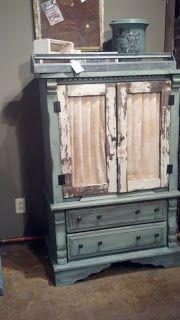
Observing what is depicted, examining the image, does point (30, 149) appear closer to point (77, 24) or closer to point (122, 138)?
point (122, 138)

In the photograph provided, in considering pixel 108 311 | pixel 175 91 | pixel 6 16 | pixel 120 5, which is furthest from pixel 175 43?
pixel 108 311

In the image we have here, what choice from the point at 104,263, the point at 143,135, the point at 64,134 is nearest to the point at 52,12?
the point at 64,134

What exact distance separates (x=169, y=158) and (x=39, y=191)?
100 cm

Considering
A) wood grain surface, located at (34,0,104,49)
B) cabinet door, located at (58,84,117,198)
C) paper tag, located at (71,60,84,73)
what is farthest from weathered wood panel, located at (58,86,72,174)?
wood grain surface, located at (34,0,104,49)

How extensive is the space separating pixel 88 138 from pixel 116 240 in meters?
0.67

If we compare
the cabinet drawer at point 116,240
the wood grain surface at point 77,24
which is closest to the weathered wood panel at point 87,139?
the cabinet drawer at point 116,240

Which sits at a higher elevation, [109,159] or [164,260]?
[109,159]

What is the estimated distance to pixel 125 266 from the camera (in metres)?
2.32

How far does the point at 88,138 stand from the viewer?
2.02 metres

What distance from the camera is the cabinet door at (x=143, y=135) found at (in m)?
2.01

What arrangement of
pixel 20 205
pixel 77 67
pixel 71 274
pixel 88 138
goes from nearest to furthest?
pixel 77 67 < pixel 88 138 < pixel 71 274 < pixel 20 205

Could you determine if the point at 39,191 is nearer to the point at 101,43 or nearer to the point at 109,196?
the point at 109,196

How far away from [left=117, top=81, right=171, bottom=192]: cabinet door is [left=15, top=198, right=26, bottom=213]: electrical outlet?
83 centimetres

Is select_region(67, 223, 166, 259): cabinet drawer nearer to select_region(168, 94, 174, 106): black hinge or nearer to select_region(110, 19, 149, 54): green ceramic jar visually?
select_region(168, 94, 174, 106): black hinge
